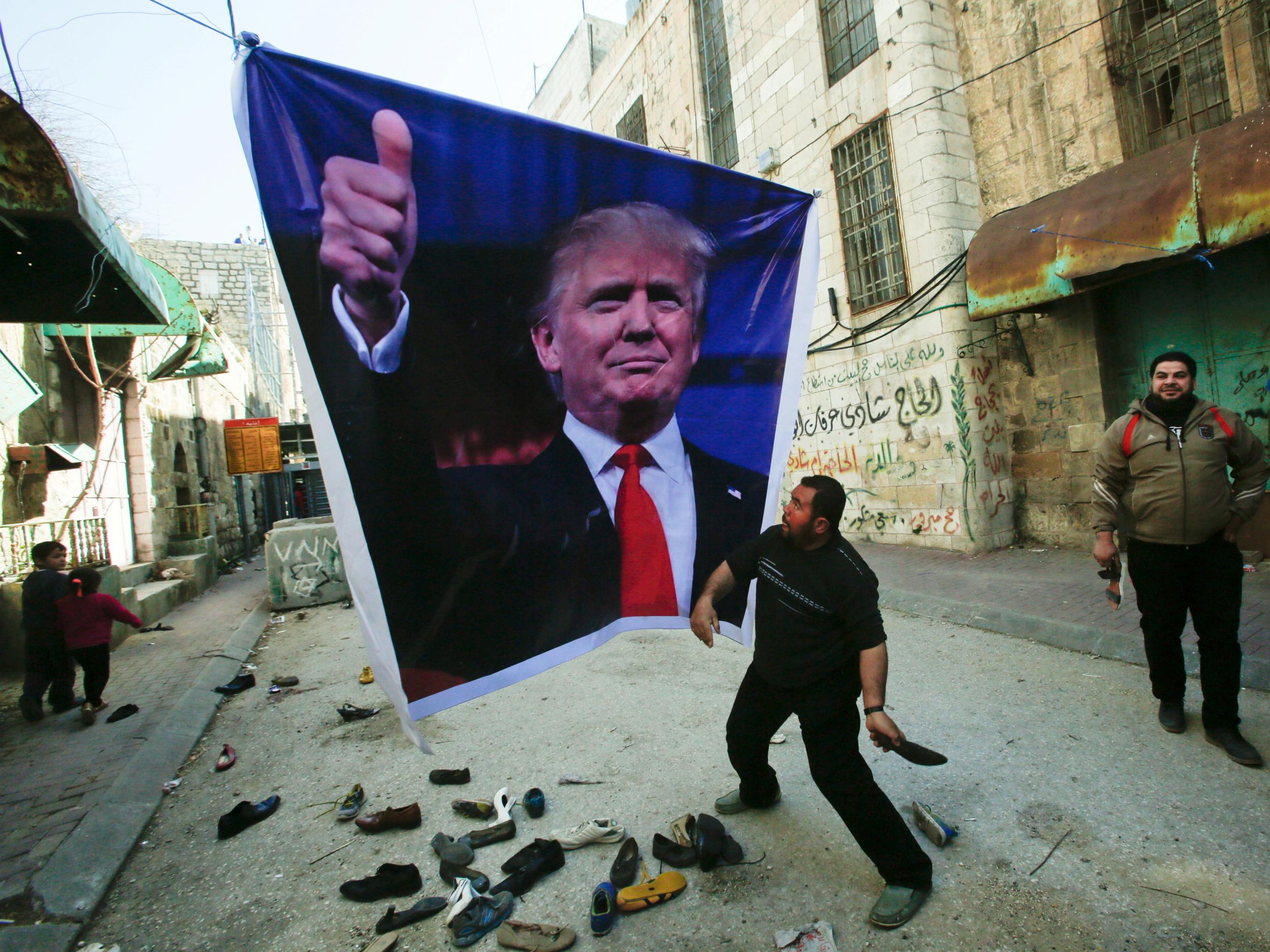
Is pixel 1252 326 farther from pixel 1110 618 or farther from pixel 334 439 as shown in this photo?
pixel 334 439

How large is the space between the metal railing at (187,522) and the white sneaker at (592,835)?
A: 1216cm

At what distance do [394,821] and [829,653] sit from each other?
213 cm

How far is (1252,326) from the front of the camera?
6871 mm

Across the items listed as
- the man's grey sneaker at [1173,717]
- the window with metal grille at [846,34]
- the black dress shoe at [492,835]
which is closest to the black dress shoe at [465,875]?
the black dress shoe at [492,835]

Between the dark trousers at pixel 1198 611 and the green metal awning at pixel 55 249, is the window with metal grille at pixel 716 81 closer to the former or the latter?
the green metal awning at pixel 55 249

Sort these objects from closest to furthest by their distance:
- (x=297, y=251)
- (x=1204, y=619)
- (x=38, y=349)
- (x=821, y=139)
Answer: (x=297, y=251) < (x=1204, y=619) < (x=38, y=349) < (x=821, y=139)

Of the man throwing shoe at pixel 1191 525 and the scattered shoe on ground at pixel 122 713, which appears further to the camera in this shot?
the scattered shoe on ground at pixel 122 713

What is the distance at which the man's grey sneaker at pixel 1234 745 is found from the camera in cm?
313

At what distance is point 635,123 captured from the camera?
16.5 m

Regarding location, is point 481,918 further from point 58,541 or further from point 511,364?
point 58,541

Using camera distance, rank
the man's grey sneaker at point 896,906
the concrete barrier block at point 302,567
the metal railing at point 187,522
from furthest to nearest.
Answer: the metal railing at point 187,522 → the concrete barrier block at point 302,567 → the man's grey sneaker at point 896,906

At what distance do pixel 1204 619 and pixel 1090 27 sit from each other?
7.49m

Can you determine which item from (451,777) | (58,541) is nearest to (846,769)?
(451,777)

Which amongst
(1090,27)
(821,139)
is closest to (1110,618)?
(1090,27)
